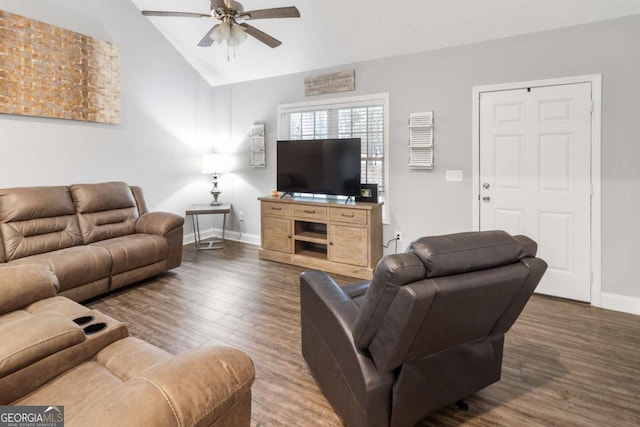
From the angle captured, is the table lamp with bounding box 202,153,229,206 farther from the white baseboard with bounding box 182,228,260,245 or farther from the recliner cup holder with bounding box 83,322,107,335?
the recliner cup holder with bounding box 83,322,107,335

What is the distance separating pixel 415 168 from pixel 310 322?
2647 millimetres

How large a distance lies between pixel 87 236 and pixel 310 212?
2.49 meters

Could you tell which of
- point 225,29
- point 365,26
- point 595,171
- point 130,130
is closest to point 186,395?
point 225,29

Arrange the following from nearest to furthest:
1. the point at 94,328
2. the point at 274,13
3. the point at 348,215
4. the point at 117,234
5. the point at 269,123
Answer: the point at 94,328, the point at 274,13, the point at 117,234, the point at 348,215, the point at 269,123

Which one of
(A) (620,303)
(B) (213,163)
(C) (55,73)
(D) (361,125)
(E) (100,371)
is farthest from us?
(B) (213,163)

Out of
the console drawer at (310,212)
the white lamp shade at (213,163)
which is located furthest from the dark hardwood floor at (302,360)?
the white lamp shade at (213,163)

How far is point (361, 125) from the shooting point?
174 inches

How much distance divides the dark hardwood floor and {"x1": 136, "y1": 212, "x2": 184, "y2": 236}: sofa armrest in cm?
57

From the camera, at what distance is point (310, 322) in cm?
199

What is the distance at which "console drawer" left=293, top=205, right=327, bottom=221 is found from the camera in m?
4.18

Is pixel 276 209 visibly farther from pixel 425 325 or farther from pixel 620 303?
pixel 620 303

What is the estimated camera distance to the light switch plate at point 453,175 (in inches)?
148

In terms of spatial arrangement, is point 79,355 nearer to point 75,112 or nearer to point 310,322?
point 310,322

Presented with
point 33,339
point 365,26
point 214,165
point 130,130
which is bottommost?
point 33,339
